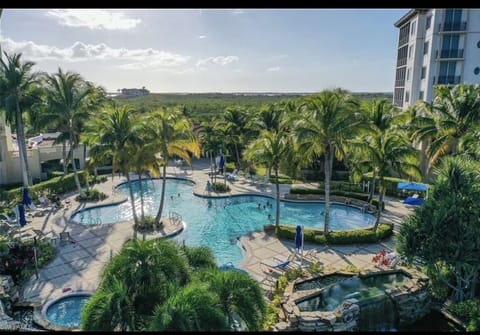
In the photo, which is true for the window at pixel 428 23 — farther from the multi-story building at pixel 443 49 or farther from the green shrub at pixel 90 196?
the green shrub at pixel 90 196

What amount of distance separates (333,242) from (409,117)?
13.7 metres

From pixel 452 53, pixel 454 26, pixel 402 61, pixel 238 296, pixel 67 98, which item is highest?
pixel 454 26

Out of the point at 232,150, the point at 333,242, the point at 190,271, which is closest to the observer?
the point at 190,271

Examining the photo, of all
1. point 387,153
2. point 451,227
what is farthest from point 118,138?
point 451,227

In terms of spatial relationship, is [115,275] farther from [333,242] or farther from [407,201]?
[407,201]

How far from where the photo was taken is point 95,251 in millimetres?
16953

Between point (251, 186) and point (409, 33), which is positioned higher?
point (409, 33)

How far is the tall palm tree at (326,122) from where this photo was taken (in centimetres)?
1644

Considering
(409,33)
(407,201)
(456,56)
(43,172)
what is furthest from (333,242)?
(409,33)

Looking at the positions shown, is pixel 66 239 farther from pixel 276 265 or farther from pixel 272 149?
pixel 272 149

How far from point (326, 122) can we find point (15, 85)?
67.3ft

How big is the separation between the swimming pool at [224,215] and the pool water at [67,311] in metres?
6.58

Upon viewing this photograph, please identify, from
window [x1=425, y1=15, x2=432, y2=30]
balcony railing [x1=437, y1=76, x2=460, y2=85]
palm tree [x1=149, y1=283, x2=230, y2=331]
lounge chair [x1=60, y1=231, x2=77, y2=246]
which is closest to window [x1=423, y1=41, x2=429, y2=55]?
window [x1=425, y1=15, x2=432, y2=30]

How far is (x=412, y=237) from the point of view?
11.8 m
